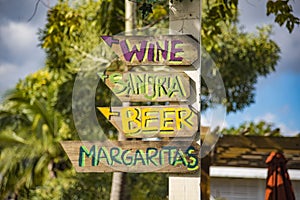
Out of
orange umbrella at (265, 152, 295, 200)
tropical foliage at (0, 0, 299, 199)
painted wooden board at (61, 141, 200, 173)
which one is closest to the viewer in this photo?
painted wooden board at (61, 141, 200, 173)

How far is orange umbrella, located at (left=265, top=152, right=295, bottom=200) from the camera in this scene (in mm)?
4484

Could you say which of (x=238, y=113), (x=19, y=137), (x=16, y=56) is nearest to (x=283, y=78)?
(x=238, y=113)

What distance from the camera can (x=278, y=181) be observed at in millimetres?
4516

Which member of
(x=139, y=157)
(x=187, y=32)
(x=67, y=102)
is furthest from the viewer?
(x=67, y=102)

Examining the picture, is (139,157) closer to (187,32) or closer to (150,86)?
(150,86)

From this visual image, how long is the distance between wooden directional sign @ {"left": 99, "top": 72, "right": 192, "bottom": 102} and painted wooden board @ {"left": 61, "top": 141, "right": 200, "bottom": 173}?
0.71 feet

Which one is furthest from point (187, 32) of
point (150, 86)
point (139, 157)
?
point (139, 157)

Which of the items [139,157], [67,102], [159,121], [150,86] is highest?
[67,102]

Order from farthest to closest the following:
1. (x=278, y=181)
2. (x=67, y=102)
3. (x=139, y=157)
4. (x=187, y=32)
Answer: (x=67, y=102) < (x=278, y=181) < (x=187, y=32) < (x=139, y=157)

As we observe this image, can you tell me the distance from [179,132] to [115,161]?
0.32m

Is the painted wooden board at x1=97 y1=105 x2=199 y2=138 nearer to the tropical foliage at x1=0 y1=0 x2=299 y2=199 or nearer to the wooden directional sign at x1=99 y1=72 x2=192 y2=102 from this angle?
the wooden directional sign at x1=99 y1=72 x2=192 y2=102

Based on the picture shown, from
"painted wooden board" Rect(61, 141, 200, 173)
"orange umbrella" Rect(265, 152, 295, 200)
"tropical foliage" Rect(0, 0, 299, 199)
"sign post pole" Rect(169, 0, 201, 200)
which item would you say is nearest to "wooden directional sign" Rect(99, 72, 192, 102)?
"sign post pole" Rect(169, 0, 201, 200)

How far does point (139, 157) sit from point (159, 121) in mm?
187

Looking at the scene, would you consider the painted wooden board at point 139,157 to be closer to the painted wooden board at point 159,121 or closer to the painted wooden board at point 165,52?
the painted wooden board at point 159,121
